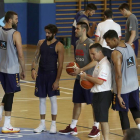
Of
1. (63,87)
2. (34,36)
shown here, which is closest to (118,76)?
(63,87)

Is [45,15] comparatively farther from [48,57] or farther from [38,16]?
[48,57]

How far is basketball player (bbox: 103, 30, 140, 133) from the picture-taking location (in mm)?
5477

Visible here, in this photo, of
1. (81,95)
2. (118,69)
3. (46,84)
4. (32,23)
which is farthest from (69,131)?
(32,23)

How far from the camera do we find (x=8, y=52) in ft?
22.3

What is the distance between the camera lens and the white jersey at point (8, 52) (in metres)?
6.76

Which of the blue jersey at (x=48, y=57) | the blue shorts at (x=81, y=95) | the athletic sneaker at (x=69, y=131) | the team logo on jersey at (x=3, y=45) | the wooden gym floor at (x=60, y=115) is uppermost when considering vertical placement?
the team logo on jersey at (x=3, y=45)

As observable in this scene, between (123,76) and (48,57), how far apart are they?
59.6 inches

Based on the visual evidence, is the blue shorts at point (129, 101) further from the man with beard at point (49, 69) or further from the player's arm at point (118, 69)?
the man with beard at point (49, 69)

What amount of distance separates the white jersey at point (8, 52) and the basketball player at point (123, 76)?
6.00 ft

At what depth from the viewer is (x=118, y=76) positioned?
5.48 meters

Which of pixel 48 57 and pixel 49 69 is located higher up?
pixel 48 57

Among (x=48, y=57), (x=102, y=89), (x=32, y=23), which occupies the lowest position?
(x=102, y=89)

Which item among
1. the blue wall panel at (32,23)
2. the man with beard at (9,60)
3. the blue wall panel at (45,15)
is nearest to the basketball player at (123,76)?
the man with beard at (9,60)

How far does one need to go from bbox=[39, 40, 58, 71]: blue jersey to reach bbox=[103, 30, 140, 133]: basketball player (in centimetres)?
137
